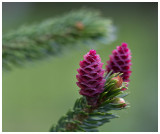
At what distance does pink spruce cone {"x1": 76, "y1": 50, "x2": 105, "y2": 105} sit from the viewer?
467 mm

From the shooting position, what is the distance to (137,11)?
10.9ft

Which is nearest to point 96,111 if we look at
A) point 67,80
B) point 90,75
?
point 90,75

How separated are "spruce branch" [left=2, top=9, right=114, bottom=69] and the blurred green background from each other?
0.91m

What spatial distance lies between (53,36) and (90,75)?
49 centimetres

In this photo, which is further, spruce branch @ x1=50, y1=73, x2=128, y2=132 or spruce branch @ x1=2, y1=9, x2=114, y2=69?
spruce branch @ x1=2, y1=9, x2=114, y2=69

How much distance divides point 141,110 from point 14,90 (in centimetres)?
134

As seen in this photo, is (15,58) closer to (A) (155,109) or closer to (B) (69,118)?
(B) (69,118)

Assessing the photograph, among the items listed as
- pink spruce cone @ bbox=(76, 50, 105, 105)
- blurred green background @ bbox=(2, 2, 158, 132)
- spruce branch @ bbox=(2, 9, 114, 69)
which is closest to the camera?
pink spruce cone @ bbox=(76, 50, 105, 105)

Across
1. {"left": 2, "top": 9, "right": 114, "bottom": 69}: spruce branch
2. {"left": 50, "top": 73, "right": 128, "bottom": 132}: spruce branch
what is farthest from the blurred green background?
{"left": 50, "top": 73, "right": 128, "bottom": 132}: spruce branch

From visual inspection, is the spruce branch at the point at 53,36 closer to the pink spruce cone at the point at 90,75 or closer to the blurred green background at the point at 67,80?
the pink spruce cone at the point at 90,75

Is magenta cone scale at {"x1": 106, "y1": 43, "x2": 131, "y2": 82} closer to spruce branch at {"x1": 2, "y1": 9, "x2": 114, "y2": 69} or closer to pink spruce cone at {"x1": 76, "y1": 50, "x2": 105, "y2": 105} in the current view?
pink spruce cone at {"x1": 76, "y1": 50, "x2": 105, "y2": 105}

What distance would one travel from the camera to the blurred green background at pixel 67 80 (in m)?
2.27

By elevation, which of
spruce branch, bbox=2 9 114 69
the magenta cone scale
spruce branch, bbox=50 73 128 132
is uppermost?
→ spruce branch, bbox=2 9 114 69

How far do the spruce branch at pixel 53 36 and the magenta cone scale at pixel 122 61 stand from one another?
0.40 meters
